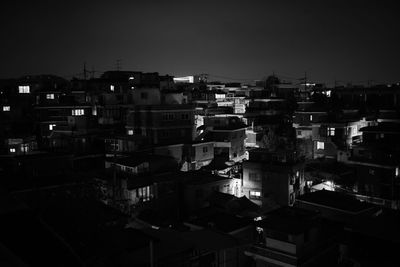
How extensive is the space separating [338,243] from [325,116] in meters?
20.8

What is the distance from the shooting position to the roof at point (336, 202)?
48.7 ft

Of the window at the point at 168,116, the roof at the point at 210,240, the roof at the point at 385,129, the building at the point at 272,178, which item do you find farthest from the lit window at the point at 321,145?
the roof at the point at 210,240

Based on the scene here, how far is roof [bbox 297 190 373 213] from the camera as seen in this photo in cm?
1485

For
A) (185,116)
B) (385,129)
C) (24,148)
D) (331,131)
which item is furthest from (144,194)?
(385,129)

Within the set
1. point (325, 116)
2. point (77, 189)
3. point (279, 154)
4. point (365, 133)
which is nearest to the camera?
point (77, 189)

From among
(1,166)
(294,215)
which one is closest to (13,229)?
(294,215)

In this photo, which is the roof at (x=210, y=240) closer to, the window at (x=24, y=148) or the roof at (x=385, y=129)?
the window at (x=24, y=148)

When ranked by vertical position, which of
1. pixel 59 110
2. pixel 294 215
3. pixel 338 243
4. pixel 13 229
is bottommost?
pixel 338 243

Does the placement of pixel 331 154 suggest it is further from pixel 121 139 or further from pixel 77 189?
pixel 77 189

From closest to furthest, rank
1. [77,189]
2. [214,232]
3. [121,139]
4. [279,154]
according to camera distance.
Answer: [214,232]
[77,189]
[279,154]
[121,139]

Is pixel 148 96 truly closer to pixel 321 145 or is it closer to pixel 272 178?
pixel 272 178

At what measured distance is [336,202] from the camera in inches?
612

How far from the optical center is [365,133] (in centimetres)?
2725

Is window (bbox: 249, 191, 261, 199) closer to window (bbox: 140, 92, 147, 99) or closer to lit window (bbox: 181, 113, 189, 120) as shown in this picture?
lit window (bbox: 181, 113, 189, 120)
